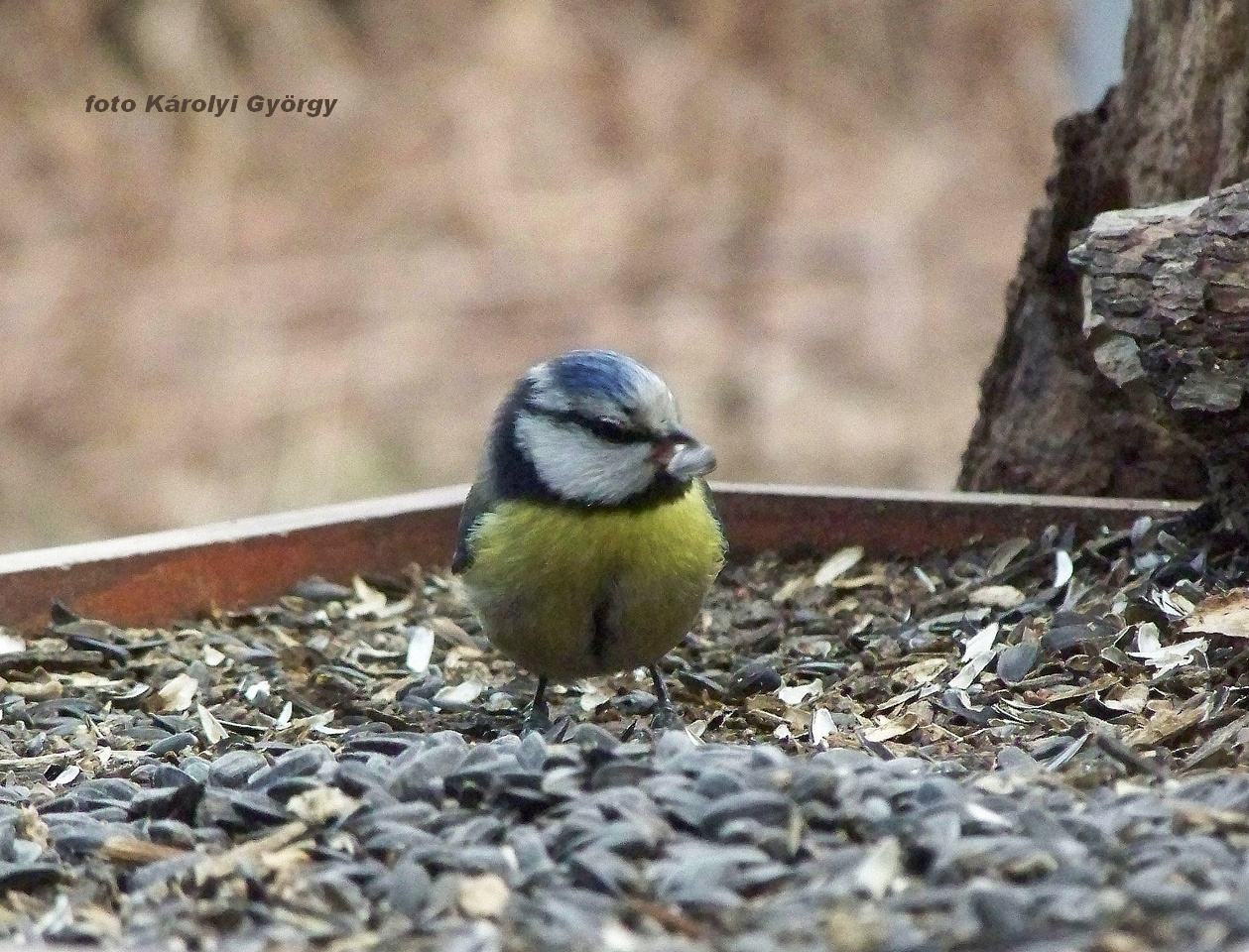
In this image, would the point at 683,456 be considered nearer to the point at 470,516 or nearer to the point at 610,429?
the point at 610,429

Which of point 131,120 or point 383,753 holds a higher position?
point 131,120

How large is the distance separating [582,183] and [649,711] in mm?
6089

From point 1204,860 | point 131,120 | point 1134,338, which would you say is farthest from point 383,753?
point 131,120

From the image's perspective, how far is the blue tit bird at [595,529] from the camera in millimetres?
3061

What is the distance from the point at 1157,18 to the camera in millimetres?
3834

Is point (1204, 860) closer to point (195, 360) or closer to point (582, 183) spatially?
point (195, 360)

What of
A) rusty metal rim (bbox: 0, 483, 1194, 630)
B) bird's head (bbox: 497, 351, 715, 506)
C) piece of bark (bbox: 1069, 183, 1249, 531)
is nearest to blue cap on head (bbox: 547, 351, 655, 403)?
bird's head (bbox: 497, 351, 715, 506)

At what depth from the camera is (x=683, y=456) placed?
3.03 metres

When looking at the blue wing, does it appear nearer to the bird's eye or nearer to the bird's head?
→ the bird's head

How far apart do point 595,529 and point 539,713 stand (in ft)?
1.52

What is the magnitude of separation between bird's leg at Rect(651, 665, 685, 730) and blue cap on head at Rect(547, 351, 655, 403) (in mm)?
593

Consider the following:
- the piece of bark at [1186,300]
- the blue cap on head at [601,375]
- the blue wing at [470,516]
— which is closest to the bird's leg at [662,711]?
the blue wing at [470,516]

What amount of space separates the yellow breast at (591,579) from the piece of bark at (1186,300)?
0.87 metres

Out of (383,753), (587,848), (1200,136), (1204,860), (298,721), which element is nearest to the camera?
(1204,860)
